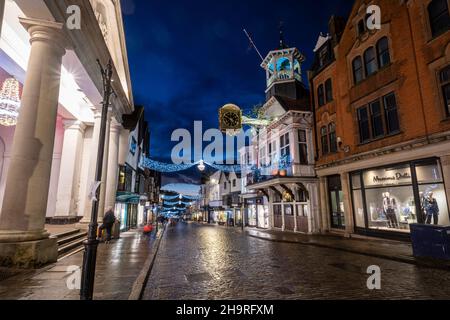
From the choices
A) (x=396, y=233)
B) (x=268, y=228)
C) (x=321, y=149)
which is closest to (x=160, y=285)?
(x=396, y=233)

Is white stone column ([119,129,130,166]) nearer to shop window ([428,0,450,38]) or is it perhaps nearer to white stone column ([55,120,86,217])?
white stone column ([55,120,86,217])

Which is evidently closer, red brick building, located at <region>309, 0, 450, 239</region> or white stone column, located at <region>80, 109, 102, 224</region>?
red brick building, located at <region>309, 0, 450, 239</region>

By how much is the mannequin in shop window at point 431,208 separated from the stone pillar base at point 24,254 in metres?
14.6

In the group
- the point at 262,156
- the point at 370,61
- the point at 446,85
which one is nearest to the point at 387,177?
the point at 446,85

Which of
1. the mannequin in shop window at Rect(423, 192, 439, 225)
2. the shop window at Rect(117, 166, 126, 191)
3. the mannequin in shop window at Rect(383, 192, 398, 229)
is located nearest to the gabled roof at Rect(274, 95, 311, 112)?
the mannequin in shop window at Rect(383, 192, 398, 229)

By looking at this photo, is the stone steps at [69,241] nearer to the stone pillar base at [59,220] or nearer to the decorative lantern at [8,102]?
the stone pillar base at [59,220]

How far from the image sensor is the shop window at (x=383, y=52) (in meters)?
13.9

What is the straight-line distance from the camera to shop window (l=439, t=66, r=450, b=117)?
1088cm

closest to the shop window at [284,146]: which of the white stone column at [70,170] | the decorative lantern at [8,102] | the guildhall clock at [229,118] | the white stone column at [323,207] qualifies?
the white stone column at [323,207]

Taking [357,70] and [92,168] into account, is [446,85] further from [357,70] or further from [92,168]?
[92,168]

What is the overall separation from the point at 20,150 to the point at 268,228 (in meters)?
21.2

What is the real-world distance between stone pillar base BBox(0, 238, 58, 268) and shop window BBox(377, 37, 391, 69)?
16913 millimetres
